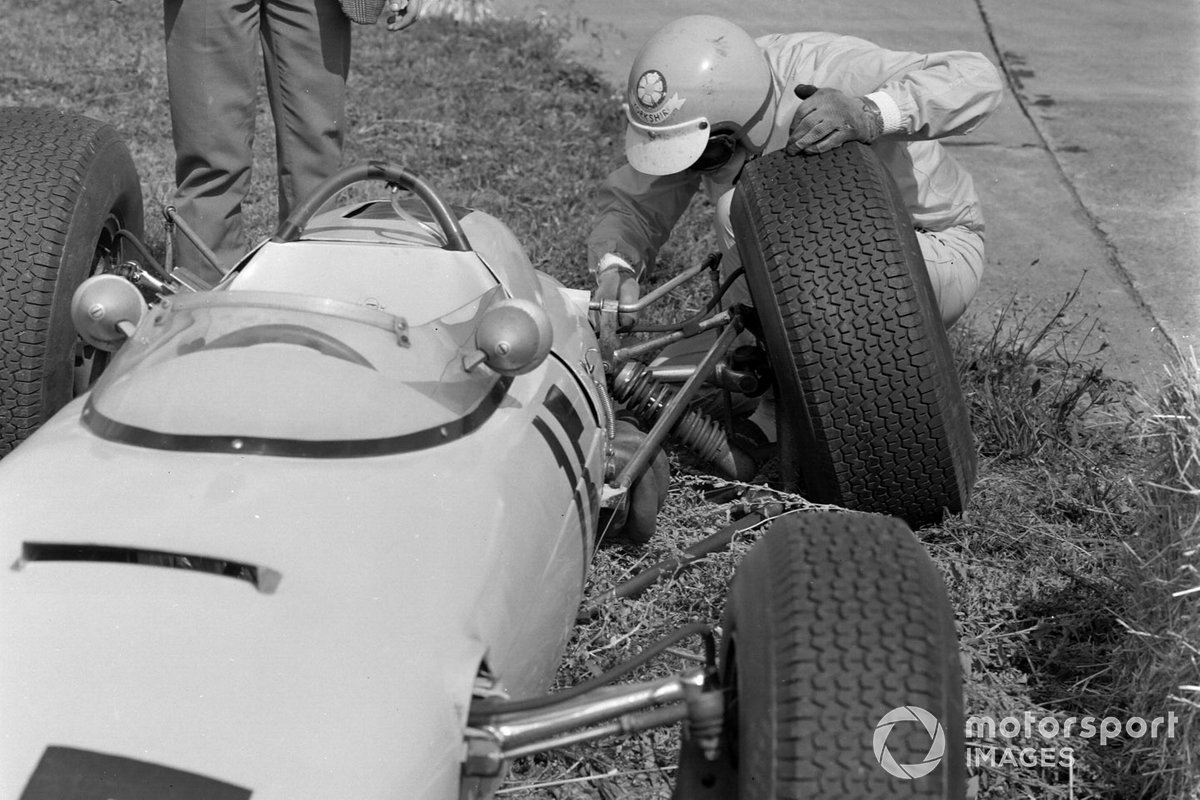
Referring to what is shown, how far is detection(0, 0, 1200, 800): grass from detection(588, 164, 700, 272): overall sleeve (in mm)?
811

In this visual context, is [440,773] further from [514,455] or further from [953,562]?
[953,562]

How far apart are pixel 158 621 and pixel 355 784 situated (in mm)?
415

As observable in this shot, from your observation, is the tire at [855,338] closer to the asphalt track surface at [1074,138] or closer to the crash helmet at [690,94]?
the crash helmet at [690,94]

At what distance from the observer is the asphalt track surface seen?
6043 mm

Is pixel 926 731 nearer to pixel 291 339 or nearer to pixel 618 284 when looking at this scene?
pixel 291 339

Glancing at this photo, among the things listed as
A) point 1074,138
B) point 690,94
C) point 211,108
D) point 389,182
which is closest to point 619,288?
point 690,94

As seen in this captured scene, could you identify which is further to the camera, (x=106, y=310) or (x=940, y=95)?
(x=940, y=95)

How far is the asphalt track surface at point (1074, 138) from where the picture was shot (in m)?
6.04

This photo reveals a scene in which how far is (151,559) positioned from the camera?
2.27m

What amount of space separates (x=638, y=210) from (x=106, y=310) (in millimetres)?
2392

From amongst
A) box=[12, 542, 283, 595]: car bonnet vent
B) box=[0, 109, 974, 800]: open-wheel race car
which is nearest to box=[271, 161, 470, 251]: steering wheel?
box=[0, 109, 974, 800]: open-wheel race car

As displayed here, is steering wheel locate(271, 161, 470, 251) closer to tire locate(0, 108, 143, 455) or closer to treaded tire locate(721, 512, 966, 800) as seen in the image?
tire locate(0, 108, 143, 455)

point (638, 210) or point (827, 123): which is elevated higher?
point (827, 123)

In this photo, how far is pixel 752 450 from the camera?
177 inches
